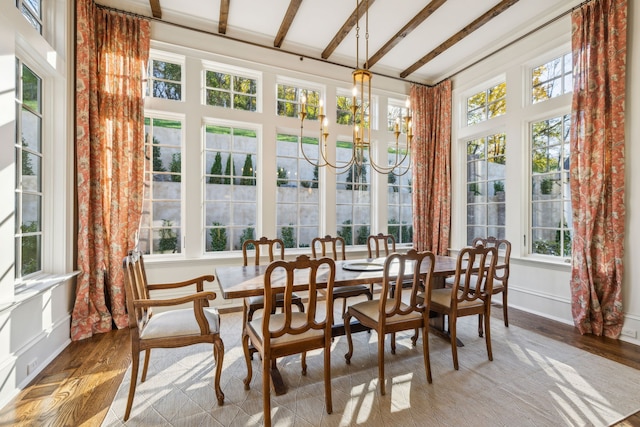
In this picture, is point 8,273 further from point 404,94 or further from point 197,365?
point 404,94

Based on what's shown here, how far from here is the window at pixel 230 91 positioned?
12.5ft

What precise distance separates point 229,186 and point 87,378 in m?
2.41

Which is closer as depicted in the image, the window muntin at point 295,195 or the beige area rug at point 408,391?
the beige area rug at point 408,391

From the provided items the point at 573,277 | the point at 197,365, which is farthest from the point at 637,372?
the point at 197,365

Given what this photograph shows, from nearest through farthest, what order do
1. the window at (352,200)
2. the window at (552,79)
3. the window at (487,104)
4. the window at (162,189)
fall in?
the window at (552,79) < the window at (162,189) < the window at (487,104) < the window at (352,200)

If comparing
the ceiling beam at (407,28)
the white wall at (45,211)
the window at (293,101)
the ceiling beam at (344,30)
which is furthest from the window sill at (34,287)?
the ceiling beam at (407,28)

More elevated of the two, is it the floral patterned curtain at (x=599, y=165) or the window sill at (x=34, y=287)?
the floral patterned curtain at (x=599, y=165)

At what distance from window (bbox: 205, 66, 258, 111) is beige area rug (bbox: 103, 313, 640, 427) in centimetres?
294

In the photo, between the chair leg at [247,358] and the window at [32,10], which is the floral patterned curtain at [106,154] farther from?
the chair leg at [247,358]

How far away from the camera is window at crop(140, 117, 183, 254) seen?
11.5 feet

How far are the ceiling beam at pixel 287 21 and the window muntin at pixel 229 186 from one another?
3.93 feet

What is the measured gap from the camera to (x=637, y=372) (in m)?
2.24

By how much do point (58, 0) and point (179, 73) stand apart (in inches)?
47.2

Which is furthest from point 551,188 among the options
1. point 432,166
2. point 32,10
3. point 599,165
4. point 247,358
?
point 32,10
